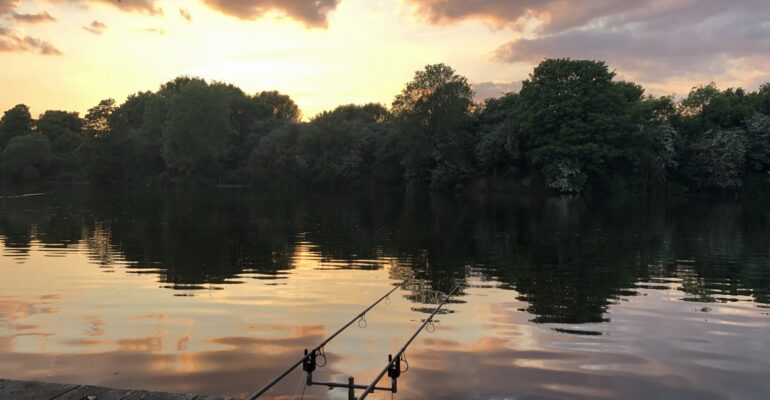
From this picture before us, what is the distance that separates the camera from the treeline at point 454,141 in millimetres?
74250

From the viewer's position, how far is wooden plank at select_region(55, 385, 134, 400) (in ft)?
20.4

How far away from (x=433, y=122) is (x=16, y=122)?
389ft

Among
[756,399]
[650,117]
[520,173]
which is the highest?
[650,117]

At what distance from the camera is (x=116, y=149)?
113875mm

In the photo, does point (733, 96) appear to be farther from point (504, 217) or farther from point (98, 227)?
point (98, 227)

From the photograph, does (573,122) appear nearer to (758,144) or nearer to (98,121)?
(758,144)

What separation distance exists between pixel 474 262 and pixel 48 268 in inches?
551

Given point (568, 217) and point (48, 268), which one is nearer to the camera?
point (48, 268)

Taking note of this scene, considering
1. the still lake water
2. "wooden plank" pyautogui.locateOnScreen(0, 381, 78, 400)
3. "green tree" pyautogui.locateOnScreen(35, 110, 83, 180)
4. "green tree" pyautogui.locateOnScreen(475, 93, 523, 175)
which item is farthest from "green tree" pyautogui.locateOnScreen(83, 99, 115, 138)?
"wooden plank" pyautogui.locateOnScreen(0, 381, 78, 400)

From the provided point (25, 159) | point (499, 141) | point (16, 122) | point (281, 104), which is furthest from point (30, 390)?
point (16, 122)

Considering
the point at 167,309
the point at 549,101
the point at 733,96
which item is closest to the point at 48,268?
the point at 167,309

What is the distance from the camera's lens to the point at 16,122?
146375 millimetres

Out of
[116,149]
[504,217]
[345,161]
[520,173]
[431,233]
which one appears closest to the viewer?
[431,233]

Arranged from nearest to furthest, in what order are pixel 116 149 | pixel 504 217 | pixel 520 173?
pixel 504 217
pixel 520 173
pixel 116 149
